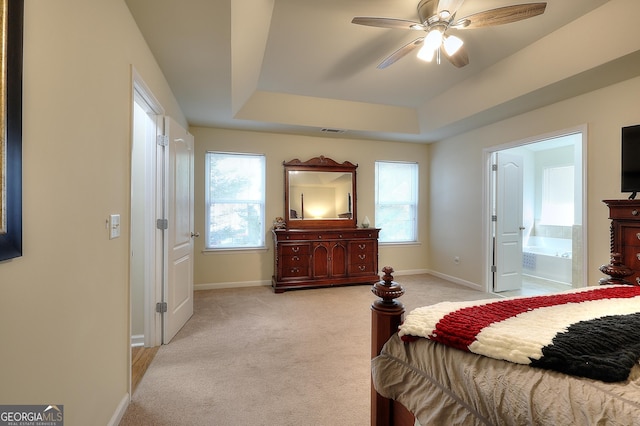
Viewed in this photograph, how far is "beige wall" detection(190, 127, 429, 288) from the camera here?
14.2 ft

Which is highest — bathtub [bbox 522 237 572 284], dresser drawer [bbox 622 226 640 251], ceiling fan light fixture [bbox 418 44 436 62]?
ceiling fan light fixture [bbox 418 44 436 62]

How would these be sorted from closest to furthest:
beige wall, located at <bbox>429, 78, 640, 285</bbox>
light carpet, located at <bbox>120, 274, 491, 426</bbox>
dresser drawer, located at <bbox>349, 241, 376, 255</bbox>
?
light carpet, located at <bbox>120, 274, 491, 426</bbox>
beige wall, located at <bbox>429, 78, 640, 285</bbox>
dresser drawer, located at <bbox>349, 241, 376, 255</bbox>

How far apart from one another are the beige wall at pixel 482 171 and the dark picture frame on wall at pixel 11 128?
4.04 m

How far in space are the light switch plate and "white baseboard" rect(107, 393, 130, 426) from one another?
964mm

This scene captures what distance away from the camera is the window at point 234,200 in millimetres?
4406

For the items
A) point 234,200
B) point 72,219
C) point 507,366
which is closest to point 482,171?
→ point 234,200

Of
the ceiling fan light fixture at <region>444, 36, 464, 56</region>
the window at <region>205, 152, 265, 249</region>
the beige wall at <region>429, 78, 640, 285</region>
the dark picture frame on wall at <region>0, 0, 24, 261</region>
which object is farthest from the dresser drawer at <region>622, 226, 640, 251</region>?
the window at <region>205, 152, 265, 249</region>

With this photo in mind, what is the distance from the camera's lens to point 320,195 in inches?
187

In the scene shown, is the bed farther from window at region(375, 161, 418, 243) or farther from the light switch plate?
window at region(375, 161, 418, 243)

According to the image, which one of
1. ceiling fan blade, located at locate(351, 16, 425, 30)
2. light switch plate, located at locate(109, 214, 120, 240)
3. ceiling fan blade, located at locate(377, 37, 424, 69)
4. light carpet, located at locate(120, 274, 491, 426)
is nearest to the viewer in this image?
light switch plate, located at locate(109, 214, 120, 240)

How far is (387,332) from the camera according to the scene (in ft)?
3.96

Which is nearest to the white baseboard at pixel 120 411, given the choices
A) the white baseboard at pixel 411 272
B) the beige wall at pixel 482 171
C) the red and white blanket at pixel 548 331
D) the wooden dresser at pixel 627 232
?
the red and white blanket at pixel 548 331

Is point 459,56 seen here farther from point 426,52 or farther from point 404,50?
point 404,50

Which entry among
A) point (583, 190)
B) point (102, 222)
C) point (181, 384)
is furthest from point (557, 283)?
point (102, 222)
